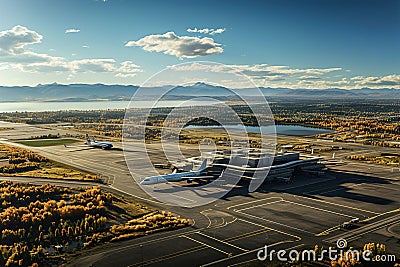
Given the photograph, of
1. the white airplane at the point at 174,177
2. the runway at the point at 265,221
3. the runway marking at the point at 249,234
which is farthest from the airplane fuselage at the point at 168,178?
the runway marking at the point at 249,234

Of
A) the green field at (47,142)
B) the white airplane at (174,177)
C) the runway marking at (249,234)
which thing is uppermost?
the green field at (47,142)

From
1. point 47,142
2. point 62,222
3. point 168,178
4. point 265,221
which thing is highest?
point 47,142

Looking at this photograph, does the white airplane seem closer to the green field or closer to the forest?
the forest

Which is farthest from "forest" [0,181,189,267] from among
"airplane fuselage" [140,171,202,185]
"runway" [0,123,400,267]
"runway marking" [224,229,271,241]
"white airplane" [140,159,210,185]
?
"white airplane" [140,159,210,185]

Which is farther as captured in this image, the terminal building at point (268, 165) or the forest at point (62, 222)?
the terminal building at point (268, 165)

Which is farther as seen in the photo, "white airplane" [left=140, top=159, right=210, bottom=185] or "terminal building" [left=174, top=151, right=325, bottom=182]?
"terminal building" [left=174, top=151, right=325, bottom=182]

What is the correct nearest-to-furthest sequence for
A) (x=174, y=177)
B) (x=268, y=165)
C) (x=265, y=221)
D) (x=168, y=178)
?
(x=265, y=221) < (x=168, y=178) < (x=174, y=177) < (x=268, y=165)

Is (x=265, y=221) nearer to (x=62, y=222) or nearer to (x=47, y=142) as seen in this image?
(x=62, y=222)

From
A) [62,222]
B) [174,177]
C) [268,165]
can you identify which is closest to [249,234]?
[62,222]

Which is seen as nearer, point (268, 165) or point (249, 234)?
point (249, 234)

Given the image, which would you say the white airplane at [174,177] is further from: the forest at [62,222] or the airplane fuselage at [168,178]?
the forest at [62,222]

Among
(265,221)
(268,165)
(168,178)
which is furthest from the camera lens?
(268,165)

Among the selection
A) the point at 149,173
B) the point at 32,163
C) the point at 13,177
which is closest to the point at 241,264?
the point at 149,173
